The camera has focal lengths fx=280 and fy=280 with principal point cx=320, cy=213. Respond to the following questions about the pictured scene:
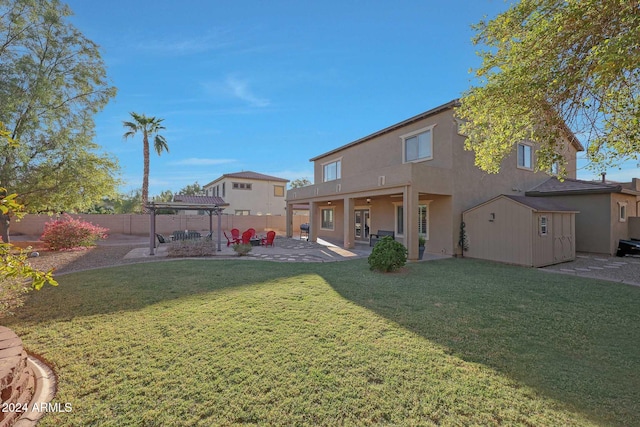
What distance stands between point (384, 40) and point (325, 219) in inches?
587

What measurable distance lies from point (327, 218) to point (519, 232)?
14.6m

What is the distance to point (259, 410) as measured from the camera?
2801mm

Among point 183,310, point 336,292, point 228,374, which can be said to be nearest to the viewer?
point 228,374

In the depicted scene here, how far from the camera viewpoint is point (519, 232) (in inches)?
451

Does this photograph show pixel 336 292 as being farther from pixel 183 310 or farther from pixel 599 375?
pixel 599 375

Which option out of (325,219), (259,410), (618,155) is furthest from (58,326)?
(325,219)

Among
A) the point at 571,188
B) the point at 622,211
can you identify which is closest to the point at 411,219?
the point at 571,188

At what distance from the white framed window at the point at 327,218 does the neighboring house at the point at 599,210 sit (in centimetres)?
1319

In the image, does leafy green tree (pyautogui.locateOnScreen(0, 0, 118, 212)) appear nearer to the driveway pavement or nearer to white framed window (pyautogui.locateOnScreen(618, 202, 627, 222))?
the driveway pavement

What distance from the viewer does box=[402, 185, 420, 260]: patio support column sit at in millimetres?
11781

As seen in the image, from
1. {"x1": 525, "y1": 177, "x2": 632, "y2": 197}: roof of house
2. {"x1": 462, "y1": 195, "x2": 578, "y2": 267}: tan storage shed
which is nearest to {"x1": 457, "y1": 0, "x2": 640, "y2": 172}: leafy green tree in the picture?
{"x1": 462, "y1": 195, "x2": 578, "y2": 267}: tan storage shed

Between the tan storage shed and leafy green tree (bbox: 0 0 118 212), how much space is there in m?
18.1

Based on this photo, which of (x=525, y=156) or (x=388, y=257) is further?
(x=525, y=156)

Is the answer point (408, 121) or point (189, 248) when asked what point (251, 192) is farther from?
point (408, 121)
